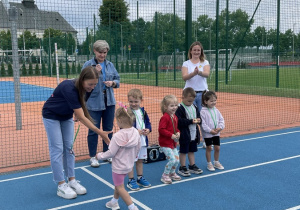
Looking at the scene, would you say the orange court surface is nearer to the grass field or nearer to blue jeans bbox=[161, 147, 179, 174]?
blue jeans bbox=[161, 147, 179, 174]

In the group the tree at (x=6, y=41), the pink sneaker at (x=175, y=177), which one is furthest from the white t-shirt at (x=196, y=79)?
the tree at (x=6, y=41)

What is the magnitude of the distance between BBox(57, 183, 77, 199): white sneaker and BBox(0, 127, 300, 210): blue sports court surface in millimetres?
60

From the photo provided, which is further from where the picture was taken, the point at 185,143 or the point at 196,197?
the point at 185,143

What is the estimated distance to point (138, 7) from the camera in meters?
11.4

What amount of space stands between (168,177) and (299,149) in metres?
3.05

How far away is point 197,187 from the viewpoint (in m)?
4.52

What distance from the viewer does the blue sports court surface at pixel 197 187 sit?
3.99m

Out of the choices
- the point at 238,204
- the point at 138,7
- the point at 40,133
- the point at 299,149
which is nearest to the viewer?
the point at 238,204

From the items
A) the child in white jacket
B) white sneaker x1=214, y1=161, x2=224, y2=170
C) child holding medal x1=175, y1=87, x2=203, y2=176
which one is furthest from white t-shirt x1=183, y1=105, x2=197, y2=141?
the child in white jacket

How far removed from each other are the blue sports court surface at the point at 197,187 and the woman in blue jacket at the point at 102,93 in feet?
2.11

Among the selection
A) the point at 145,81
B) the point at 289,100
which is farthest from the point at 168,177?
the point at 145,81

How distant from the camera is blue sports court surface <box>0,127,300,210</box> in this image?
13.1 ft

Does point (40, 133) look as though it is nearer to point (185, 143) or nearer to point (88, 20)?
point (88, 20)

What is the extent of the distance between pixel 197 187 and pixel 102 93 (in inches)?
78.7
